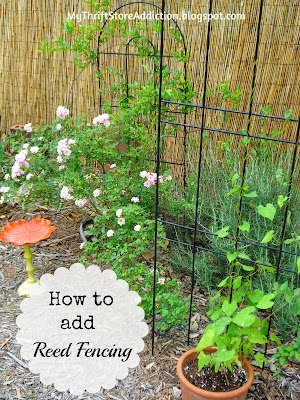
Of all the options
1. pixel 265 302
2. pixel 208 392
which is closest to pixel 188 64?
pixel 265 302

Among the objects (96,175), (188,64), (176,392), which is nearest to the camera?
(176,392)

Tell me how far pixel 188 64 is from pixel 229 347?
2712mm

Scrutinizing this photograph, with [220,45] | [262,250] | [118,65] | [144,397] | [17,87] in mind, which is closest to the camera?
[144,397]

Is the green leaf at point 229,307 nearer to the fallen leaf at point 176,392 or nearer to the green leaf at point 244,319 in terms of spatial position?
the green leaf at point 244,319

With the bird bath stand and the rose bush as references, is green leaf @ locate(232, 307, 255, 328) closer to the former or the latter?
the rose bush

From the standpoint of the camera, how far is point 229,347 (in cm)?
181

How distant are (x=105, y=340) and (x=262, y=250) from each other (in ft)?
3.43

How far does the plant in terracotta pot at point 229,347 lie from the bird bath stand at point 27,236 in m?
1.17

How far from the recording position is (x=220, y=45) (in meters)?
3.69

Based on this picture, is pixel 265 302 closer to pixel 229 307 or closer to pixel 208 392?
pixel 229 307

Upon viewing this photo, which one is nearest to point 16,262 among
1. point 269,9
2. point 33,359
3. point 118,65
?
point 33,359

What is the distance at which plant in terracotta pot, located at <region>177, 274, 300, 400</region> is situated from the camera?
65.9 inches

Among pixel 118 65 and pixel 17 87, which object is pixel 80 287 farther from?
pixel 17 87

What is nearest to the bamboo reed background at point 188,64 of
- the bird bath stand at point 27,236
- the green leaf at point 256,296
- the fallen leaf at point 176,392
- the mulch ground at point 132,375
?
the bird bath stand at point 27,236
